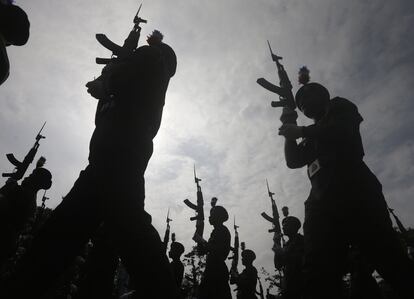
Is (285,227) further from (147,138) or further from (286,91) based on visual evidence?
(147,138)

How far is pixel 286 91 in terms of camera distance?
396cm

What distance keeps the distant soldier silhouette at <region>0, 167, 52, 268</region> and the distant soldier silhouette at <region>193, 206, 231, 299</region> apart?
12.3ft

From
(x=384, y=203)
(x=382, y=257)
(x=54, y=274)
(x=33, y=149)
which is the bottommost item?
(x=54, y=274)

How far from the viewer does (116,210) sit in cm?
169

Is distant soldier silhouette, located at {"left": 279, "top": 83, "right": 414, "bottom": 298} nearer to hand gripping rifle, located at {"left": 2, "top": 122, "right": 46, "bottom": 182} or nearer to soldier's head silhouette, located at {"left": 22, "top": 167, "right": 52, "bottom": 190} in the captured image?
soldier's head silhouette, located at {"left": 22, "top": 167, "right": 52, "bottom": 190}

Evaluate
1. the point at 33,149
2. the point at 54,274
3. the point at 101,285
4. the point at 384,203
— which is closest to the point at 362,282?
the point at 384,203

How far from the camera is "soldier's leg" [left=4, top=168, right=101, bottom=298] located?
148 centimetres

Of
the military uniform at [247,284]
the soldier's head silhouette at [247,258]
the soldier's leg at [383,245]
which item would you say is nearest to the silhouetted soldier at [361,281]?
the soldier's leg at [383,245]

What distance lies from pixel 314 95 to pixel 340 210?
139 cm

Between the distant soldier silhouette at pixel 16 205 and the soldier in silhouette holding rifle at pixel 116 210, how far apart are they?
10.1 feet

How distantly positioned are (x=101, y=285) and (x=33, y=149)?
14.9 metres

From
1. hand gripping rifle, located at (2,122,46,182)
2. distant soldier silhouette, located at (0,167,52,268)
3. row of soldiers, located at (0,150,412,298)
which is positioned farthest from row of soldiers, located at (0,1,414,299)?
hand gripping rifle, located at (2,122,46,182)

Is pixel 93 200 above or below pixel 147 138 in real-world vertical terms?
below

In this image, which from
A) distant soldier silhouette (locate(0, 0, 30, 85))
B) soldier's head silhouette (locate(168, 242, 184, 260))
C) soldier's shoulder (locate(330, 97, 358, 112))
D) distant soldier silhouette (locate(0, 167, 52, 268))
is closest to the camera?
distant soldier silhouette (locate(0, 0, 30, 85))
